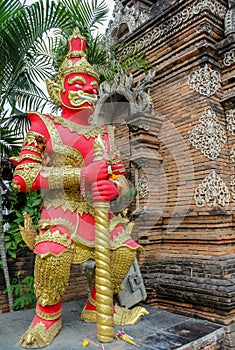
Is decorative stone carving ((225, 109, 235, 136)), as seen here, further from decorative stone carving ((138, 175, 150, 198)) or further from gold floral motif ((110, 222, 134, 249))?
gold floral motif ((110, 222, 134, 249))

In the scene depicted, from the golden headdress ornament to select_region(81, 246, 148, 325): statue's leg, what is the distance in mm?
1686

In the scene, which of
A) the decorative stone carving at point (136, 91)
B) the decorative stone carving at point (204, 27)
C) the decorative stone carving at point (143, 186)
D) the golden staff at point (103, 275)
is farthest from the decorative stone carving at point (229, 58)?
the golden staff at point (103, 275)

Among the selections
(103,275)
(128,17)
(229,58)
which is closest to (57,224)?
(103,275)

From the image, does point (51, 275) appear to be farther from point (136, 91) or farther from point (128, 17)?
point (128, 17)

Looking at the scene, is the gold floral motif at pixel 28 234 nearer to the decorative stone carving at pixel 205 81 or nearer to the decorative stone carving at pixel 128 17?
the decorative stone carving at pixel 205 81

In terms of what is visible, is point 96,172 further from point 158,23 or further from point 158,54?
point 158,23

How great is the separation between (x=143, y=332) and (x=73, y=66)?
9.28ft

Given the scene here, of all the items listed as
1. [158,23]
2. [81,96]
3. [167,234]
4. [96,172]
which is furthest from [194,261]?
[158,23]

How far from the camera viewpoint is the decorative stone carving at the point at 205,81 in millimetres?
4645

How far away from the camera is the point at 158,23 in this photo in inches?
211

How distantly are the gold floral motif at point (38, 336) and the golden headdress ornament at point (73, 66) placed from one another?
2.21 metres

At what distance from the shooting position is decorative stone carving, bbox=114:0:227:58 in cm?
479

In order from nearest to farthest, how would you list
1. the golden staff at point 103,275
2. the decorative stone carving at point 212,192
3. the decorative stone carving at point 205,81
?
1. the golden staff at point 103,275
2. the decorative stone carving at point 212,192
3. the decorative stone carving at point 205,81

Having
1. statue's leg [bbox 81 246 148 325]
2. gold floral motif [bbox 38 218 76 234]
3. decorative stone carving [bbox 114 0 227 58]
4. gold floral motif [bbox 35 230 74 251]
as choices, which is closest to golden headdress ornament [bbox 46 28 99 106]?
gold floral motif [bbox 38 218 76 234]
